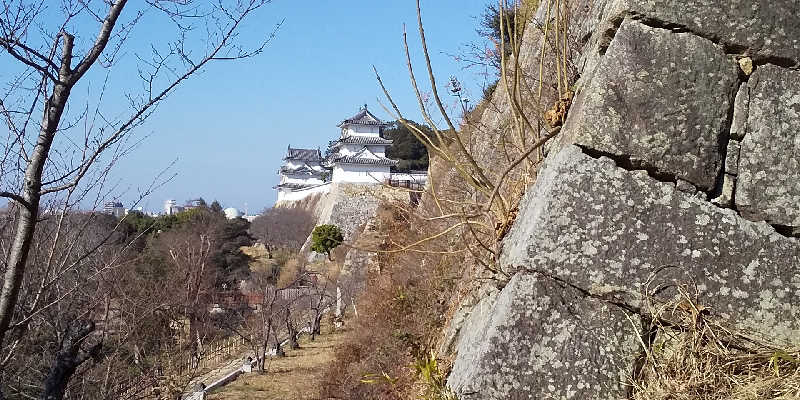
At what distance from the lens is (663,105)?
2.70 meters

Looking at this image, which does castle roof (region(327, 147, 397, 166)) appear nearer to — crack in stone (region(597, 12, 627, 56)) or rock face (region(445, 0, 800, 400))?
crack in stone (region(597, 12, 627, 56))

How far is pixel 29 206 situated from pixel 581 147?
2825mm

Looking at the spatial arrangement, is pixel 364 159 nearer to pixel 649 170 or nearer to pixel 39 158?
pixel 39 158

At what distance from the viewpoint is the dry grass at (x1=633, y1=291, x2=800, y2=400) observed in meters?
2.35

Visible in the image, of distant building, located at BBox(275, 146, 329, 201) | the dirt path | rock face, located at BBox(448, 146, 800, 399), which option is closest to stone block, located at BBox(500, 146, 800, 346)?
rock face, located at BBox(448, 146, 800, 399)

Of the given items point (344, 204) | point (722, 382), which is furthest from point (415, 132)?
point (344, 204)

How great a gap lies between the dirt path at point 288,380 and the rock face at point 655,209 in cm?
1109

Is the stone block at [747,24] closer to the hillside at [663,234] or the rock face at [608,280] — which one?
the hillside at [663,234]

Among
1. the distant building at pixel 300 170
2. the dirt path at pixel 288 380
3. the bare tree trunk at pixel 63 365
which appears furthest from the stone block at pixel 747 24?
the distant building at pixel 300 170

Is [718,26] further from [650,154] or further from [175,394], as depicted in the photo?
[175,394]

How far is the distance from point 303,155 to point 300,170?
2.00 m

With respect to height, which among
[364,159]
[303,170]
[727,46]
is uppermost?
[303,170]

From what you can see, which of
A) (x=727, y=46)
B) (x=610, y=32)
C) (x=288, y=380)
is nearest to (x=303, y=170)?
(x=288, y=380)

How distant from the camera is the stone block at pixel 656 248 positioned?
8.12 feet
